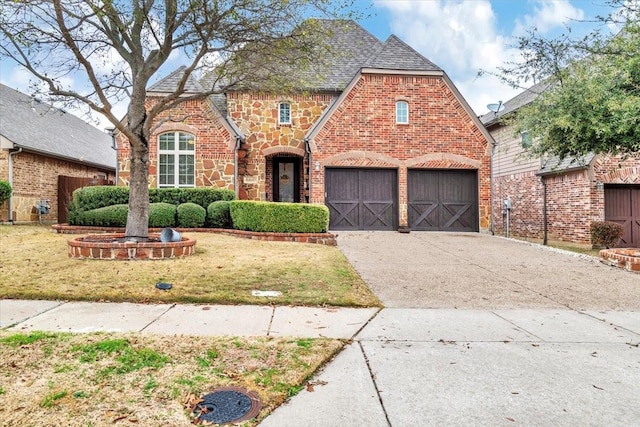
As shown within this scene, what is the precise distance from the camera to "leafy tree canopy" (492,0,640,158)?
848cm

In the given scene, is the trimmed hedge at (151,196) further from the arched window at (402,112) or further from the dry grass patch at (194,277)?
the arched window at (402,112)

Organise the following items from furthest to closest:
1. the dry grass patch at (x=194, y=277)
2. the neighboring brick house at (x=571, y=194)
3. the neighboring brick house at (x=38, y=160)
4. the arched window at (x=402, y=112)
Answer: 1. the neighboring brick house at (x=38, y=160)
2. the arched window at (x=402, y=112)
3. the neighboring brick house at (x=571, y=194)
4. the dry grass patch at (x=194, y=277)

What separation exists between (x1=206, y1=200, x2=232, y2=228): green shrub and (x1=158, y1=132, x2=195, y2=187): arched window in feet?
9.46

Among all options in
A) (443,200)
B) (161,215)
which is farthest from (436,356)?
(443,200)

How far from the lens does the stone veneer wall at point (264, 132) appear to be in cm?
1667

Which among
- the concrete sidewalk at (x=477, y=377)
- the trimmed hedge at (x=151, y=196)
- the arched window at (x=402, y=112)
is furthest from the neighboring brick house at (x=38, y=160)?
the concrete sidewalk at (x=477, y=377)

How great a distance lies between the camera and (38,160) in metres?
17.4

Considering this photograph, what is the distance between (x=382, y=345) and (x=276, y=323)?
4.14ft

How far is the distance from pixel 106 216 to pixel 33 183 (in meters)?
7.60

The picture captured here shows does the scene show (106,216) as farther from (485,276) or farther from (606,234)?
(606,234)

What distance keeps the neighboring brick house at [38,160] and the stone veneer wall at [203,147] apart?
3063 millimetres

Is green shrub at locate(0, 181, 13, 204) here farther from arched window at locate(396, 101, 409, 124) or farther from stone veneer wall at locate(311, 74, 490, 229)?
arched window at locate(396, 101, 409, 124)

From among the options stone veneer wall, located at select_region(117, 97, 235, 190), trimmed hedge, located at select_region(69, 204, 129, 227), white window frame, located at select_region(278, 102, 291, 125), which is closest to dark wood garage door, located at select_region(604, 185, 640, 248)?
white window frame, located at select_region(278, 102, 291, 125)

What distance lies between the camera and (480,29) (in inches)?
619
